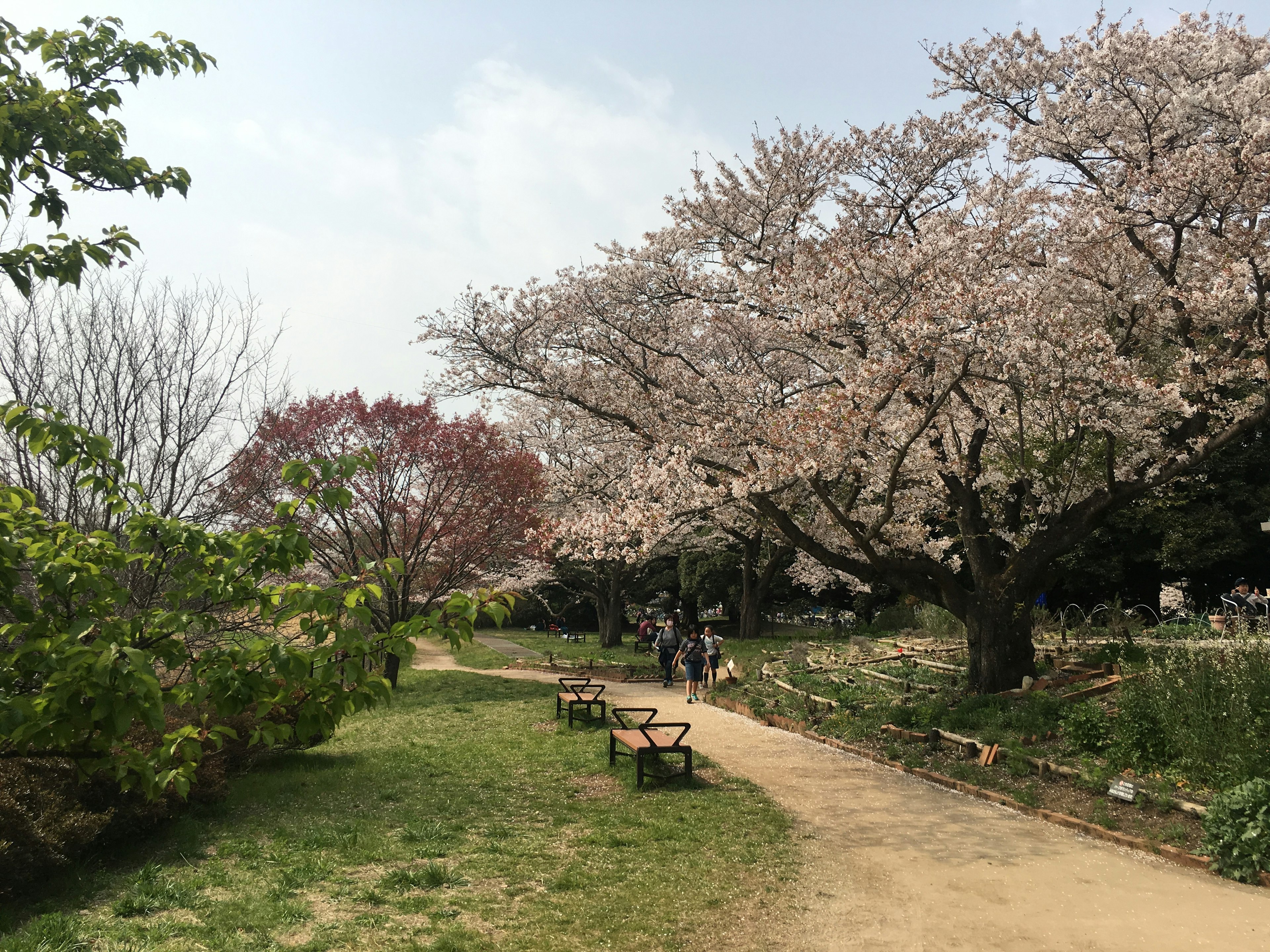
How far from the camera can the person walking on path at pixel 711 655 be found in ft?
52.2

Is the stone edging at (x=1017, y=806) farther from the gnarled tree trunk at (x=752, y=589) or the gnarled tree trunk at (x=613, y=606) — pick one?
the gnarled tree trunk at (x=613, y=606)

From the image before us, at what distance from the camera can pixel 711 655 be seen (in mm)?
15945

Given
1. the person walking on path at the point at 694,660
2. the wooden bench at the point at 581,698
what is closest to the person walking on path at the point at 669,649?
the person walking on path at the point at 694,660

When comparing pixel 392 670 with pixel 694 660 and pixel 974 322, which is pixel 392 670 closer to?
pixel 694 660

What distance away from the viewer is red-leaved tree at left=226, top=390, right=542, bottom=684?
16.0m

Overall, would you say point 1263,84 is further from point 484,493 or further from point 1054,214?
point 484,493

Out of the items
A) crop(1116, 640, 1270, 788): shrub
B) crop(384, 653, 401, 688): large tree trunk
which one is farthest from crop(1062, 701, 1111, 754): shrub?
crop(384, 653, 401, 688): large tree trunk

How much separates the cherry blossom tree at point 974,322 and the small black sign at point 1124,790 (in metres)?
3.81

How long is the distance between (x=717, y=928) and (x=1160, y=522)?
71.8ft

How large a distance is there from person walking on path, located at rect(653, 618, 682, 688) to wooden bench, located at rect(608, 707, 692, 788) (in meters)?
7.49

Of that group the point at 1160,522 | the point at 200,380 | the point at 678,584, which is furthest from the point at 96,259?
the point at 678,584

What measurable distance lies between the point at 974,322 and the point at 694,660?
8336 millimetres

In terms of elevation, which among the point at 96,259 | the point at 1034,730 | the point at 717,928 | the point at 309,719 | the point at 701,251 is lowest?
the point at 717,928

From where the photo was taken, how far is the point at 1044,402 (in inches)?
411
